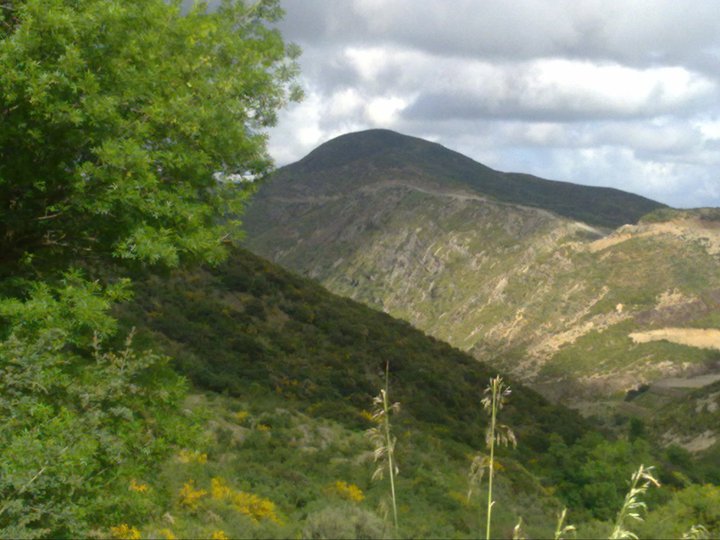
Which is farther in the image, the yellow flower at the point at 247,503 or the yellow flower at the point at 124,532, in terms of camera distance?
the yellow flower at the point at 247,503

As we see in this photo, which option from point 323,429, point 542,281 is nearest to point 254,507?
point 323,429

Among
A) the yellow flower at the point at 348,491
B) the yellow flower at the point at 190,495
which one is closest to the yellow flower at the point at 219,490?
the yellow flower at the point at 190,495

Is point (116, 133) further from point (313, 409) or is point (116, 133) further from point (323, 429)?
point (313, 409)

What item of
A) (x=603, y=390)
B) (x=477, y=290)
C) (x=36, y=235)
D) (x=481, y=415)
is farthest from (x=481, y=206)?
(x=36, y=235)

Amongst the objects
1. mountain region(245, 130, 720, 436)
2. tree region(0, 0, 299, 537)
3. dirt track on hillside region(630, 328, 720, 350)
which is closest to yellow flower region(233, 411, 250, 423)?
tree region(0, 0, 299, 537)

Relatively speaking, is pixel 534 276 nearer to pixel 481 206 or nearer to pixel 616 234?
pixel 616 234

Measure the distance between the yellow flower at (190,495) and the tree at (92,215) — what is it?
1.38 meters

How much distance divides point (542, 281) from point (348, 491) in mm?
127205

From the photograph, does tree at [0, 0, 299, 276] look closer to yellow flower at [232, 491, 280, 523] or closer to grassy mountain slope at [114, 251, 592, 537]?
grassy mountain slope at [114, 251, 592, 537]

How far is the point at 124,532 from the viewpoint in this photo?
308 inches

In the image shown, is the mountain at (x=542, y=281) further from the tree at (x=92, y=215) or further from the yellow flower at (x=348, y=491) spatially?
the tree at (x=92, y=215)

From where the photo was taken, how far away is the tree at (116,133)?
7391 millimetres

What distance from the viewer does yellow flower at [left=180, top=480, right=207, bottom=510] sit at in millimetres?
9727

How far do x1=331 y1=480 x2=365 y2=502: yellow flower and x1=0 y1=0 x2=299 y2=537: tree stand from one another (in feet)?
17.2
